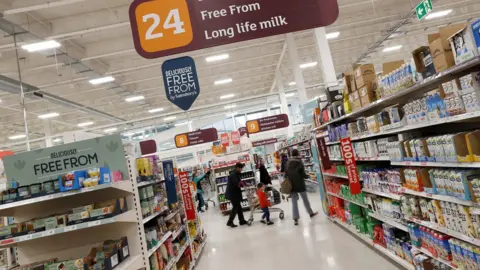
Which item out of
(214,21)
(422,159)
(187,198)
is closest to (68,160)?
(214,21)

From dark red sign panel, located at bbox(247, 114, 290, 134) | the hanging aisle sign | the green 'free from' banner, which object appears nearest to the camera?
the hanging aisle sign

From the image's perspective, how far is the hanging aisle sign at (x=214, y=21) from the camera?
112 inches

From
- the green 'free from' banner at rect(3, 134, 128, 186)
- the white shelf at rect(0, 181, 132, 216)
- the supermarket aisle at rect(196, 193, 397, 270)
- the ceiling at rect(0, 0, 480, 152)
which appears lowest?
the supermarket aisle at rect(196, 193, 397, 270)

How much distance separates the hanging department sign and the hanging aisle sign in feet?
8.48

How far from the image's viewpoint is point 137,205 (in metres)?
3.38

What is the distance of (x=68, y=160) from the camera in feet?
11.0

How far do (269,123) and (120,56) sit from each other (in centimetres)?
665

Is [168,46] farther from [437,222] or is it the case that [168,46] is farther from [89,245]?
[437,222]

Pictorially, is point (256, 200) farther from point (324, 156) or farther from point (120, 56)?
point (120, 56)

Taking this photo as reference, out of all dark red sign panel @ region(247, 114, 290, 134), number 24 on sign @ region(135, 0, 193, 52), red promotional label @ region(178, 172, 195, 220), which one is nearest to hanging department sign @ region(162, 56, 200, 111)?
red promotional label @ region(178, 172, 195, 220)

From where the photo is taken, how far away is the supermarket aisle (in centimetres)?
499

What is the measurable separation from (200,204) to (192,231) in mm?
5681

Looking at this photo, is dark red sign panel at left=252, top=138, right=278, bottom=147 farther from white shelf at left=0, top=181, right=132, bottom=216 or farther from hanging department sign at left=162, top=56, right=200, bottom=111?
white shelf at left=0, top=181, right=132, bottom=216

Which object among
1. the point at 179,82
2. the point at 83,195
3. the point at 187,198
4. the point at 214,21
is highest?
Result: the point at 179,82
